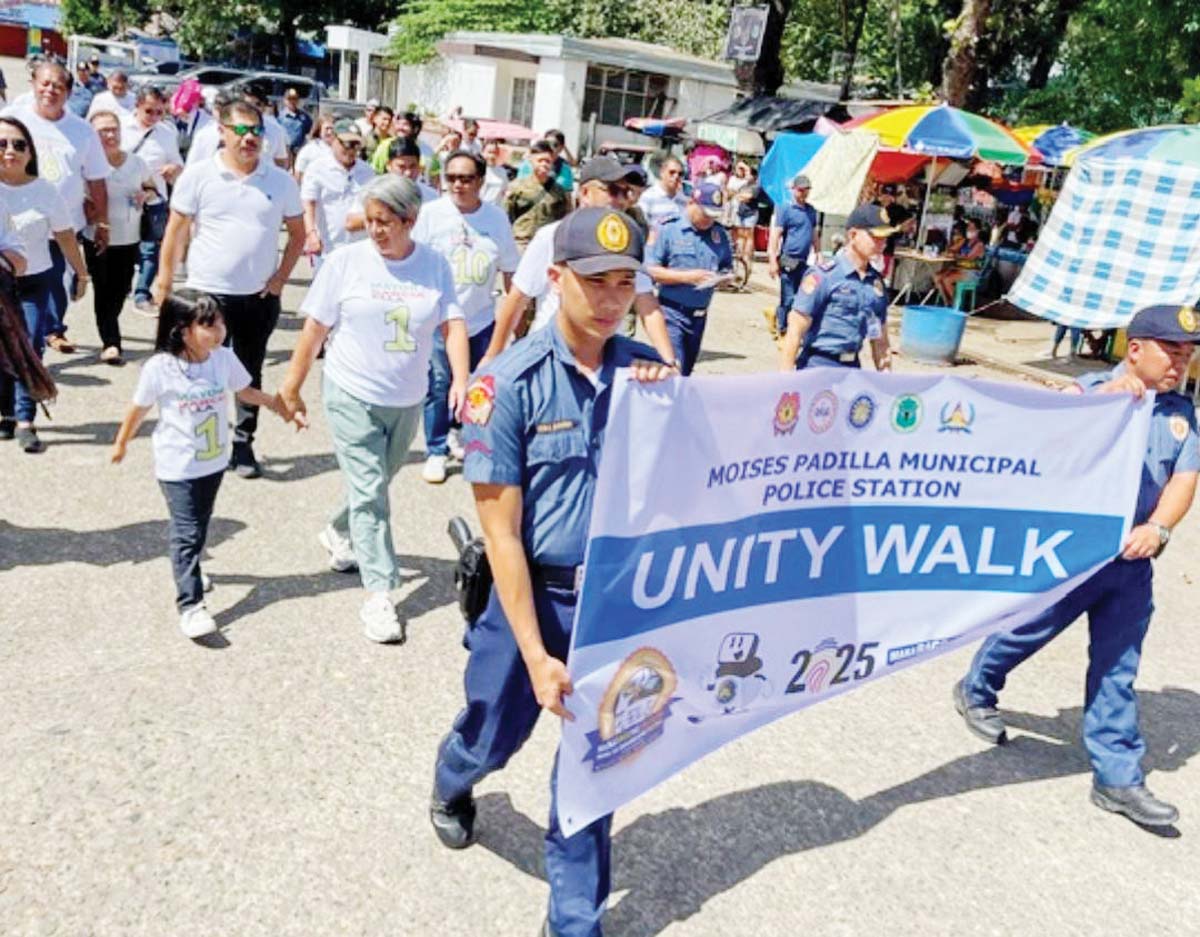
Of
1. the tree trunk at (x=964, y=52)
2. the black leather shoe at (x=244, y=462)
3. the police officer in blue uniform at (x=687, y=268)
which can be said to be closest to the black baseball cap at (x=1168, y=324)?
the police officer in blue uniform at (x=687, y=268)

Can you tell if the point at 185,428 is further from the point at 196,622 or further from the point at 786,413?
the point at 786,413

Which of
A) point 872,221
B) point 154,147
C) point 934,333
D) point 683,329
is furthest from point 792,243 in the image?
point 872,221

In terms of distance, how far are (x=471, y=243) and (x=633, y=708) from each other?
13.6ft

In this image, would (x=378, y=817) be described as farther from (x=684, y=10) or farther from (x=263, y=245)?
(x=684, y=10)

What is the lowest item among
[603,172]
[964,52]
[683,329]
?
[683,329]

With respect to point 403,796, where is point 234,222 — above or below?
above

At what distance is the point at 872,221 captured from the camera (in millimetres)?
5930

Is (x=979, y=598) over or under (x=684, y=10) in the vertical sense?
under

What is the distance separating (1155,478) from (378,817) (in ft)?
9.49

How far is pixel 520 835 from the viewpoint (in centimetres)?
359

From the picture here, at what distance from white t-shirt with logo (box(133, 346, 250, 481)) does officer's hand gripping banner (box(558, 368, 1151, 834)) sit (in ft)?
8.05

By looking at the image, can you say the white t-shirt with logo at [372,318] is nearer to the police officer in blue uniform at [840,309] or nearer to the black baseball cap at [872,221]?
the police officer in blue uniform at [840,309]

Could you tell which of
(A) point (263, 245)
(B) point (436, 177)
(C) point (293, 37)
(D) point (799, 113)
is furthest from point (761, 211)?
(C) point (293, 37)

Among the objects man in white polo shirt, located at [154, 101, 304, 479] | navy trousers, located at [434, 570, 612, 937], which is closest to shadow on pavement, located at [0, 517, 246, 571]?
man in white polo shirt, located at [154, 101, 304, 479]
